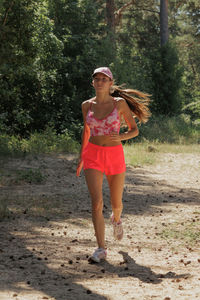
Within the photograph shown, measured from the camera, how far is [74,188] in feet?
37.6

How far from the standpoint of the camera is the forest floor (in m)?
5.17

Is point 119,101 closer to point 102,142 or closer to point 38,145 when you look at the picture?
point 102,142

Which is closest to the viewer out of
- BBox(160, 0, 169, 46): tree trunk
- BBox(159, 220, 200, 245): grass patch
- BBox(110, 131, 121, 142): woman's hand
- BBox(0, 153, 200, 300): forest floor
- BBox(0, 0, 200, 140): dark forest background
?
BBox(0, 153, 200, 300): forest floor

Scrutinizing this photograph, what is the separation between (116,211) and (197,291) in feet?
5.70

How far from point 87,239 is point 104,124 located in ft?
7.19

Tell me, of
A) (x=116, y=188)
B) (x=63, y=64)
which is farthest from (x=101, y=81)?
(x=63, y=64)

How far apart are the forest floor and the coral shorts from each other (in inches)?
46.5

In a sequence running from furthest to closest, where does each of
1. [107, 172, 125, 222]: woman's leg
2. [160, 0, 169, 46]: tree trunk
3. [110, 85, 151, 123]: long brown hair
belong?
1. [160, 0, 169, 46]: tree trunk
2. [110, 85, 151, 123]: long brown hair
3. [107, 172, 125, 222]: woman's leg

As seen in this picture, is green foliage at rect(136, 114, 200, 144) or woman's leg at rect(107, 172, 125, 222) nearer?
woman's leg at rect(107, 172, 125, 222)

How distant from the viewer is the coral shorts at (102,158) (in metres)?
5.95

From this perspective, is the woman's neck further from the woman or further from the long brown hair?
the long brown hair

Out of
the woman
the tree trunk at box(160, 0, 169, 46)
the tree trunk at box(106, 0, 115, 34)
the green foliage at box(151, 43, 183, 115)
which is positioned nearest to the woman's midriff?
the woman

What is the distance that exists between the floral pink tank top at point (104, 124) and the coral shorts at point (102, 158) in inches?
7.1

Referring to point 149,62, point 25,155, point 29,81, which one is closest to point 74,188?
point 25,155
